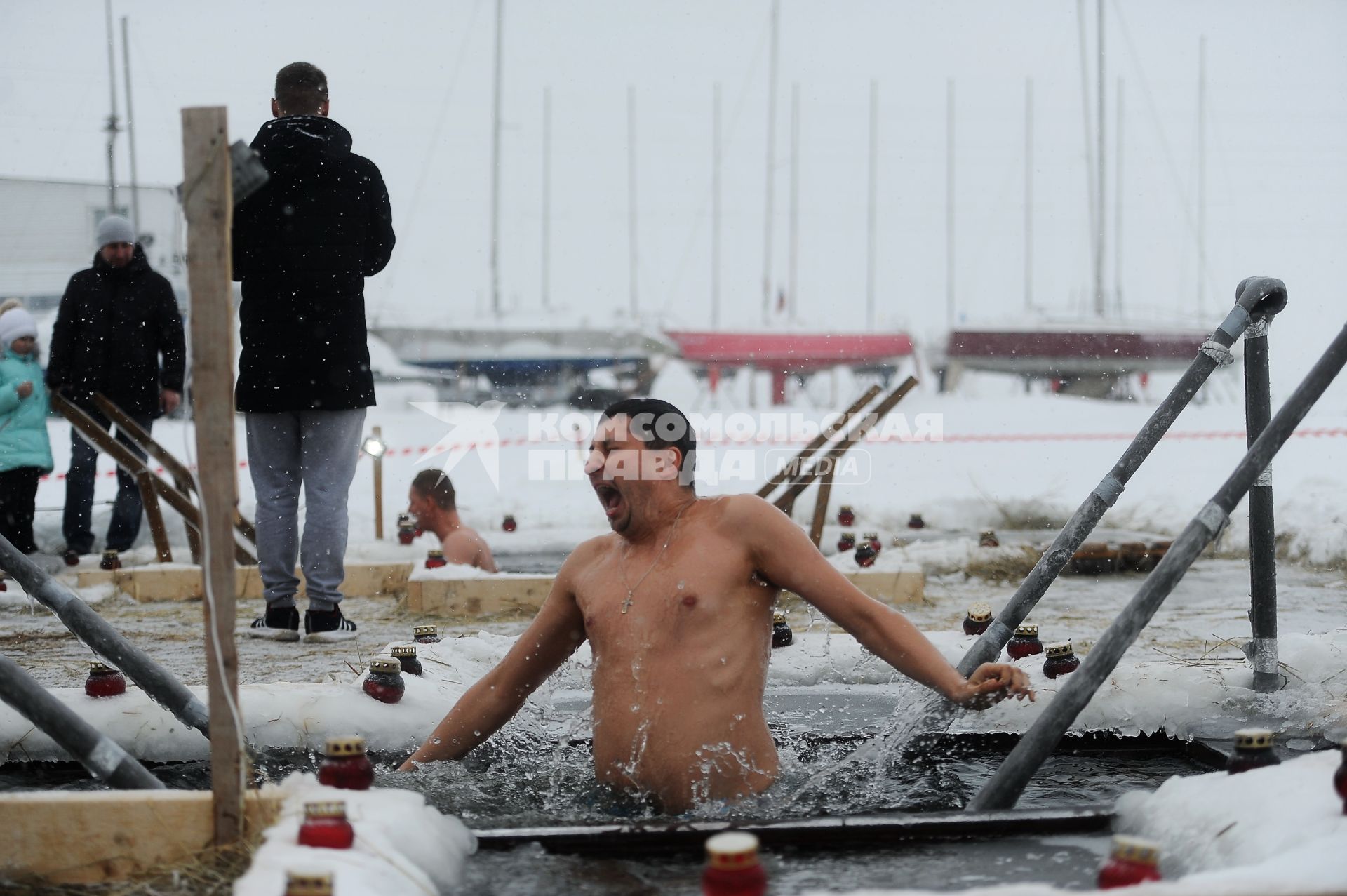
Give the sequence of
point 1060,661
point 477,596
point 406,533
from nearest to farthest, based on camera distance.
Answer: point 1060,661, point 477,596, point 406,533

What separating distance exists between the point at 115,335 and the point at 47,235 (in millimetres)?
12826

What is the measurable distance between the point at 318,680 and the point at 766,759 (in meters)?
2.10

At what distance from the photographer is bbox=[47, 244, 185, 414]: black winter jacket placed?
7.85m


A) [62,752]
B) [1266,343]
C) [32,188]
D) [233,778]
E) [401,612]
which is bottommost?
[401,612]

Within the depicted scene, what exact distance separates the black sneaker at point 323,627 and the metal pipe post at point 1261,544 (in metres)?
3.57

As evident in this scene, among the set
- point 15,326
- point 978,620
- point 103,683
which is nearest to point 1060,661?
point 978,620

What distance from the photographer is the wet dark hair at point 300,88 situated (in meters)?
4.97

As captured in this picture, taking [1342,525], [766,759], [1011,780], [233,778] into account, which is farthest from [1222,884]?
[1342,525]

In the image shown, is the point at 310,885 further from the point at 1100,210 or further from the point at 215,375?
the point at 1100,210

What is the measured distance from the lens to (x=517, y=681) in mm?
3150

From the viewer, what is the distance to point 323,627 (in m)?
5.50

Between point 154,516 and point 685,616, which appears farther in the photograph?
point 154,516

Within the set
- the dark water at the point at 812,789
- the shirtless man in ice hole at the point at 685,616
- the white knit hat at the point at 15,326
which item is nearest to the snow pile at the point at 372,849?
the dark water at the point at 812,789

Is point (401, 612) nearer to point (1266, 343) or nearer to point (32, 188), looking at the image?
point (1266, 343)
